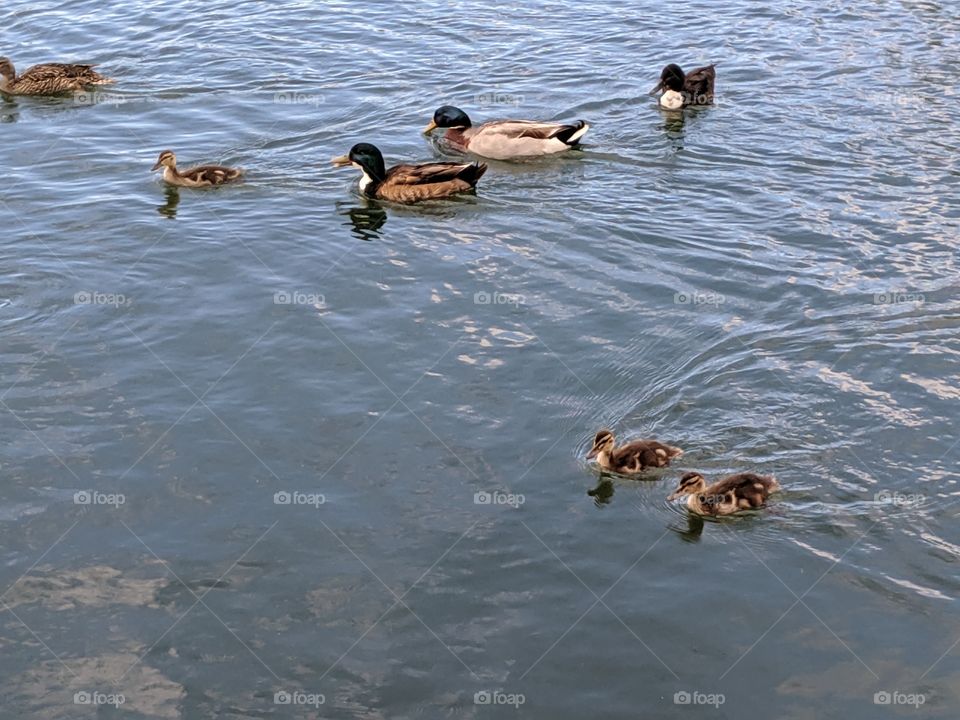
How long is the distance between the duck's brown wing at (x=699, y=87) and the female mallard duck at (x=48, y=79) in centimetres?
887

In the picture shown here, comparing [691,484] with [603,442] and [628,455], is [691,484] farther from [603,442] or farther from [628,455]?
[603,442]

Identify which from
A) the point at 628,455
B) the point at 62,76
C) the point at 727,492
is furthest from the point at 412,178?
the point at 727,492

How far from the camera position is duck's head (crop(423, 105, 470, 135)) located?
57.1 ft

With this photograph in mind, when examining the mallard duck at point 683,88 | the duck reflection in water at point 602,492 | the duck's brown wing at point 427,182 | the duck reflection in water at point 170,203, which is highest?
the mallard duck at point 683,88

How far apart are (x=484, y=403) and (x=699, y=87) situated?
8376 mm

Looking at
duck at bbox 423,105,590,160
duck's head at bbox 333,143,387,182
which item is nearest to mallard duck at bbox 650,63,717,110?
duck at bbox 423,105,590,160

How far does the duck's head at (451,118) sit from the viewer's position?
17.4 meters

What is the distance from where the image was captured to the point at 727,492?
32.3 ft

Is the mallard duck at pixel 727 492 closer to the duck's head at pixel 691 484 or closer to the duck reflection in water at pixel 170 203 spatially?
the duck's head at pixel 691 484

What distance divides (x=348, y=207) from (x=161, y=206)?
2.26 m

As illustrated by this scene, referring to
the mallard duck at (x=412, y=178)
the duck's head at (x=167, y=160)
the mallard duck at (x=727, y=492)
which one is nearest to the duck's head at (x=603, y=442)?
the mallard duck at (x=727, y=492)

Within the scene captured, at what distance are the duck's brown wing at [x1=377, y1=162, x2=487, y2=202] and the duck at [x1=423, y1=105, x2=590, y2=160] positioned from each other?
1.12 m

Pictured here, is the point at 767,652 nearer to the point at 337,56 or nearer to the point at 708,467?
the point at 708,467

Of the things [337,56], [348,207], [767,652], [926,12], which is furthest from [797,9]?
[767,652]
